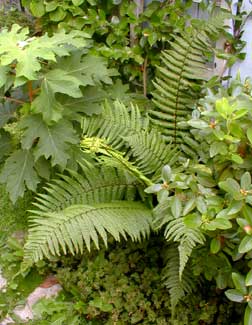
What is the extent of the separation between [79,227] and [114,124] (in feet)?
2.29

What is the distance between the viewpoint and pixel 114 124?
257 centimetres

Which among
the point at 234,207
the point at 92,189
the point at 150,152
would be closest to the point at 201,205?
the point at 234,207

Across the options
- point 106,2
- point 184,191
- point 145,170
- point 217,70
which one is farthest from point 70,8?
point 184,191

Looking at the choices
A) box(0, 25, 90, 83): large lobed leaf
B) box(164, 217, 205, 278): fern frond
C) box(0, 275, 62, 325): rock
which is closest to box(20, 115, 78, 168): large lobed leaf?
box(0, 25, 90, 83): large lobed leaf

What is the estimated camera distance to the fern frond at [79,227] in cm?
209

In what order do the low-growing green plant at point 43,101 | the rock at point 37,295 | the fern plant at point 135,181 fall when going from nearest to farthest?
the fern plant at point 135,181 < the low-growing green plant at point 43,101 < the rock at point 37,295

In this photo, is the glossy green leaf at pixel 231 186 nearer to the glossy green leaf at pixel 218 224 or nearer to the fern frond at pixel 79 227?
the glossy green leaf at pixel 218 224

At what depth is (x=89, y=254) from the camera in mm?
2596

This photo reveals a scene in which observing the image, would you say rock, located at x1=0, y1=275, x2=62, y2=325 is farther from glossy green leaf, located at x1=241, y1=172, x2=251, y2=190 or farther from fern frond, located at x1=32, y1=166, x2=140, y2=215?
glossy green leaf, located at x1=241, y1=172, x2=251, y2=190

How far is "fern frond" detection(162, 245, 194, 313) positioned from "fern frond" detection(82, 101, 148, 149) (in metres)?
0.65

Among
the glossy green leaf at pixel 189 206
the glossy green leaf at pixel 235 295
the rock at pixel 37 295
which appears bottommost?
the rock at pixel 37 295

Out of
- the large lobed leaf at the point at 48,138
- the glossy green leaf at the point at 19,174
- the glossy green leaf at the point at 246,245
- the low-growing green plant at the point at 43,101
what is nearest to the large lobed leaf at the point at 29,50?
the low-growing green plant at the point at 43,101

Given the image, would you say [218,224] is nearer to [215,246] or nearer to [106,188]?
[215,246]

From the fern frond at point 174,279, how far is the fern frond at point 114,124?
653mm
